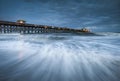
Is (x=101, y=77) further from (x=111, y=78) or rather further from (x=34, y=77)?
(x=34, y=77)

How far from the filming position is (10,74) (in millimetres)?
3645

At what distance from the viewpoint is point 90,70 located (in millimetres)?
4184

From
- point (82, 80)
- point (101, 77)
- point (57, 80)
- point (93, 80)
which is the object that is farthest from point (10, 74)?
point (101, 77)

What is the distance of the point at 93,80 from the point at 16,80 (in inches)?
69.3

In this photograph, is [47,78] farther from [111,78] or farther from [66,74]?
[111,78]

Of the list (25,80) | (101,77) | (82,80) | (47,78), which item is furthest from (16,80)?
(101,77)

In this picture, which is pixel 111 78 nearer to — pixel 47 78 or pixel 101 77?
pixel 101 77

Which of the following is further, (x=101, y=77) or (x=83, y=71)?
(x=83, y=71)

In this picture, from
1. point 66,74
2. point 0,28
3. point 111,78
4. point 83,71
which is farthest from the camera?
point 0,28

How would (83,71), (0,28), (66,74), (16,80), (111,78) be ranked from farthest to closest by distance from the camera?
(0,28), (83,71), (66,74), (111,78), (16,80)

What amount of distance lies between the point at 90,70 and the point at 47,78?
1384mm

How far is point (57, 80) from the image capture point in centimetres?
334

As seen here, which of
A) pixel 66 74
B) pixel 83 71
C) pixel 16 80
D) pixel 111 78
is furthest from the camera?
pixel 83 71

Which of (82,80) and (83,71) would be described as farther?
(83,71)
